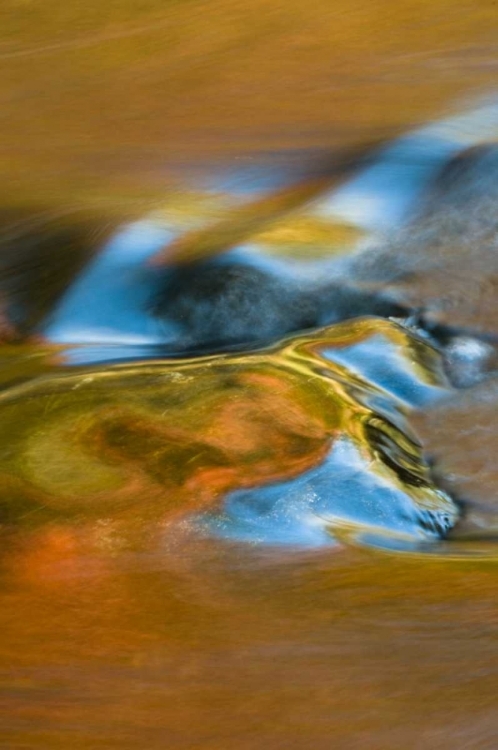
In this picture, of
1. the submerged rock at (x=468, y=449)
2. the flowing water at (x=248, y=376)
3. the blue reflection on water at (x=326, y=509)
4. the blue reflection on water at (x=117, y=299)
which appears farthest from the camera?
the blue reflection on water at (x=117, y=299)

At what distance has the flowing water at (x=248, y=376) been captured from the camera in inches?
36.1

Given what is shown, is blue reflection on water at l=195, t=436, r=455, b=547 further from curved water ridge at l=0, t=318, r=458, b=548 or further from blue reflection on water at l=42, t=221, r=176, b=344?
blue reflection on water at l=42, t=221, r=176, b=344

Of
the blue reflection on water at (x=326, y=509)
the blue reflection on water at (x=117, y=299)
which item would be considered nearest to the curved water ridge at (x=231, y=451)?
the blue reflection on water at (x=326, y=509)

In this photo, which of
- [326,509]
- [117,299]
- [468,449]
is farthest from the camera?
[117,299]

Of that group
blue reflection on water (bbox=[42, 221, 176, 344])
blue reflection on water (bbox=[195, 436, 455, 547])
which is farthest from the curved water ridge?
blue reflection on water (bbox=[42, 221, 176, 344])

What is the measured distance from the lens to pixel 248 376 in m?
1.38

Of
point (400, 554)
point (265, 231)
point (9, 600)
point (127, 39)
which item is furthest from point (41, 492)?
point (127, 39)

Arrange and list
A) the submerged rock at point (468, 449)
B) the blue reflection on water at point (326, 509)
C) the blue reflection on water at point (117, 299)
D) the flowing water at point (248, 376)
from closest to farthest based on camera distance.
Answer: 1. the flowing water at point (248, 376)
2. the blue reflection on water at point (326, 509)
3. the submerged rock at point (468, 449)
4. the blue reflection on water at point (117, 299)

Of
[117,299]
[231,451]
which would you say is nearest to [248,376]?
[231,451]

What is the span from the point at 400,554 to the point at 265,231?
86 centimetres

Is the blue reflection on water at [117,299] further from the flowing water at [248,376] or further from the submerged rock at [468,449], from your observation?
the submerged rock at [468,449]

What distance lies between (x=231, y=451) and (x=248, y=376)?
0.17 metres

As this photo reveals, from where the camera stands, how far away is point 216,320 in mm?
1693

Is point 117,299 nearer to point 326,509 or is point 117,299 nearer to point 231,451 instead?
point 231,451
